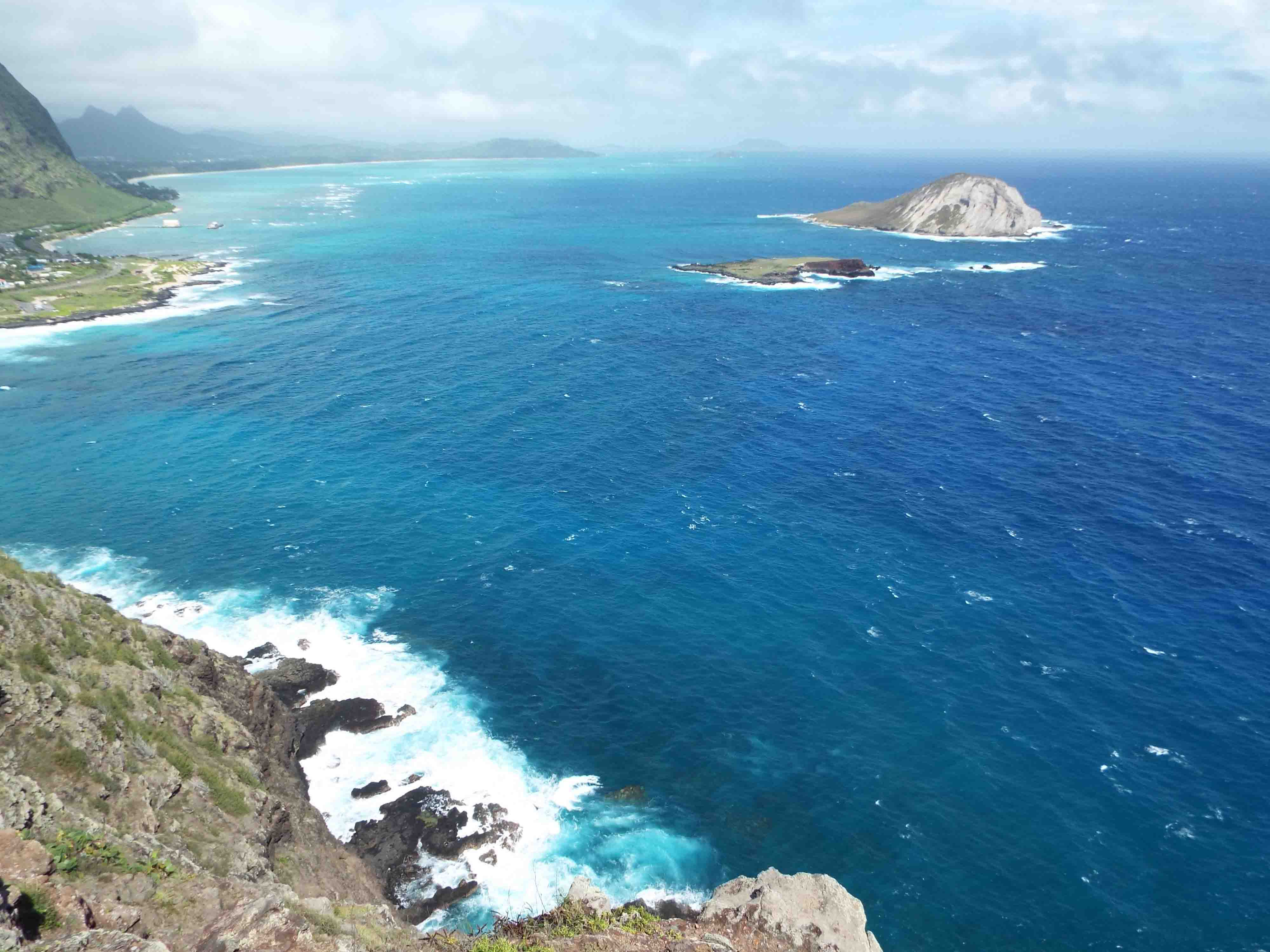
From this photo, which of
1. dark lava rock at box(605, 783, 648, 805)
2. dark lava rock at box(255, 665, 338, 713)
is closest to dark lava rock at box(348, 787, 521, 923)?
dark lava rock at box(605, 783, 648, 805)

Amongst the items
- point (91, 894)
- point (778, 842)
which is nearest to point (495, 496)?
point (778, 842)

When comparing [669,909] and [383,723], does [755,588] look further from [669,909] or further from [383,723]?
[383,723]

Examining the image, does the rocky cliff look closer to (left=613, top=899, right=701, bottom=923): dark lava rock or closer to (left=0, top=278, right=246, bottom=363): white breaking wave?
(left=613, top=899, right=701, bottom=923): dark lava rock

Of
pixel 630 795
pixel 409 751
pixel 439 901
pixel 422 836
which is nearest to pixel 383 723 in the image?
pixel 409 751

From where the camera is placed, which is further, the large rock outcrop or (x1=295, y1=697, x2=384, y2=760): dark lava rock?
(x1=295, y1=697, x2=384, y2=760): dark lava rock

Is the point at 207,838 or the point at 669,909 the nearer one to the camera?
the point at 207,838

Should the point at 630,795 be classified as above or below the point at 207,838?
below
